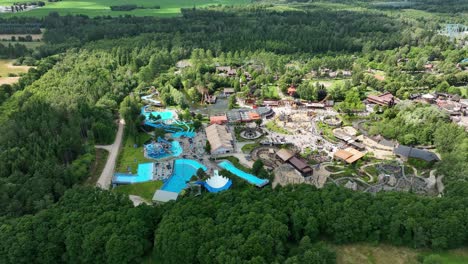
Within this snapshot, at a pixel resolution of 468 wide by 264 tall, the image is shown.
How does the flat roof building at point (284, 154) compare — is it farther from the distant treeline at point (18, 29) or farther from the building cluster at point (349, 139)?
the distant treeline at point (18, 29)

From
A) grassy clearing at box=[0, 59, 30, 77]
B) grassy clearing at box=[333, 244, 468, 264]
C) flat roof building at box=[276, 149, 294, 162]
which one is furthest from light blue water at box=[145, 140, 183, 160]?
grassy clearing at box=[0, 59, 30, 77]

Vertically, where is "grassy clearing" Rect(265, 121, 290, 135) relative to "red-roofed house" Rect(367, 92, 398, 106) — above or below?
below

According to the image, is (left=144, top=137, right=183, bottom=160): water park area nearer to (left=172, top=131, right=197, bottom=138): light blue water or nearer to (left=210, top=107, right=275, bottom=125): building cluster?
(left=172, top=131, right=197, bottom=138): light blue water

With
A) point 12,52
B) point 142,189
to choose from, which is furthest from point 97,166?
point 12,52

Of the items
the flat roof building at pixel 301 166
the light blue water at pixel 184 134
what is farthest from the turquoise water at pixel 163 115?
the flat roof building at pixel 301 166

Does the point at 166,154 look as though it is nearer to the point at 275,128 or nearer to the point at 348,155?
the point at 275,128

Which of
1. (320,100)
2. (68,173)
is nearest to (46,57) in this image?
(68,173)
